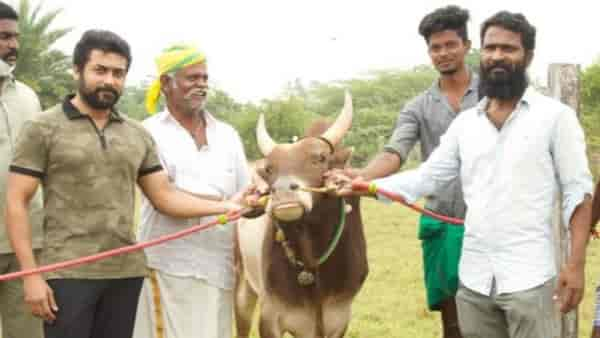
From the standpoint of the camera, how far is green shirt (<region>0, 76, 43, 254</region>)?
5.02m

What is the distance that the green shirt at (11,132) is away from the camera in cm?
502

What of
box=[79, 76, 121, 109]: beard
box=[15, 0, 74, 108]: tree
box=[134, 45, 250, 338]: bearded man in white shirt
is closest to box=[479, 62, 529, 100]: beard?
box=[134, 45, 250, 338]: bearded man in white shirt

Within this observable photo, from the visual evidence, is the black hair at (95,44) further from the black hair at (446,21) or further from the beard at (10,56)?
the black hair at (446,21)

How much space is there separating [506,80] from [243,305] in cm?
344

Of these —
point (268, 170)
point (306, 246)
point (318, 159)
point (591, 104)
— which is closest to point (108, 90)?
point (268, 170)

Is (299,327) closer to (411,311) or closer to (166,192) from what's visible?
(166,192)

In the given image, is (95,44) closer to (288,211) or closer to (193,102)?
(193,102)

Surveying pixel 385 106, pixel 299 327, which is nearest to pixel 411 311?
pixel 299 327

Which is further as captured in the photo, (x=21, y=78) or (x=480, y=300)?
(x=21, y=78)

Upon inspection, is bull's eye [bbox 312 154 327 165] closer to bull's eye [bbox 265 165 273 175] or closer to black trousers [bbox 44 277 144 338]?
bull's eye [bbox 265 165 273 175]

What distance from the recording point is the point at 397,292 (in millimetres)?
9531

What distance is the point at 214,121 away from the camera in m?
5.23

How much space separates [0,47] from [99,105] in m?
1.25

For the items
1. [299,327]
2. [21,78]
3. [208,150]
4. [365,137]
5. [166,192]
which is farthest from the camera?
[365,137]
